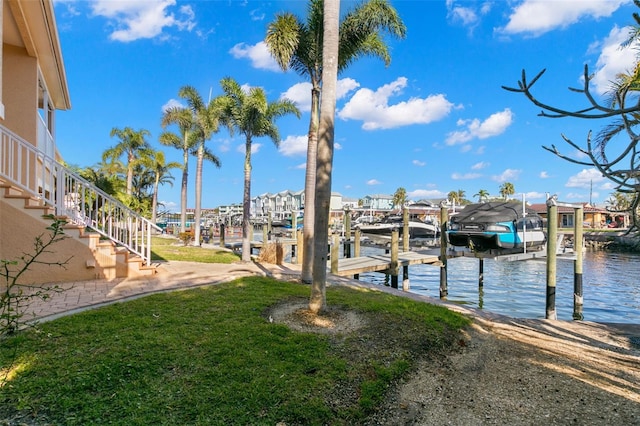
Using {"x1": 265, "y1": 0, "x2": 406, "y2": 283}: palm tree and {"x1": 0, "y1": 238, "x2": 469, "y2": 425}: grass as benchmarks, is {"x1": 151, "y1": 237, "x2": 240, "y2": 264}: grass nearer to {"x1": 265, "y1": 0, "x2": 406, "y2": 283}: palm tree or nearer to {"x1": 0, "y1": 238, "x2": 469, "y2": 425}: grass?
{"x1": 265, "y1": 0, "x2": 406, "y2": 283}: palm tree

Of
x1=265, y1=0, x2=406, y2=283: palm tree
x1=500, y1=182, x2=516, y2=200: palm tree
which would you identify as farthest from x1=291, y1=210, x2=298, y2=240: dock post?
x1=500, y1=182, x2=516, y2=200: palm tree

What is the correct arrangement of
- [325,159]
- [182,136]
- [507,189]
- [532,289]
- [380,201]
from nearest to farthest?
[325,159] < [532,289] < [182,136] < [507,189] < [380,201]

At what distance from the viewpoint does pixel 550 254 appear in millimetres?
8867

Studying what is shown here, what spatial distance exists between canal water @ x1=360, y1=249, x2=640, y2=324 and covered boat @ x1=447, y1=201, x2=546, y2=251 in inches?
58.6

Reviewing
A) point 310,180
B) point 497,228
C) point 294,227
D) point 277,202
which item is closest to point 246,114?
point 310,180

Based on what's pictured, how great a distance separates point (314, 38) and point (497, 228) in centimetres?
848

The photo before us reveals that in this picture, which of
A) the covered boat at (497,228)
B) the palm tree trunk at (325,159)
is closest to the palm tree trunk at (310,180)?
the palm tree trunk at (325,159)

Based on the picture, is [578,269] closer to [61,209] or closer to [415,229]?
[61,209]

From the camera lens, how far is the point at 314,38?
30.7 ft

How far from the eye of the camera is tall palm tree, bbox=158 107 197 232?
22781mm

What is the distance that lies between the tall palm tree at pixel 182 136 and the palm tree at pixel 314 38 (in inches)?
598

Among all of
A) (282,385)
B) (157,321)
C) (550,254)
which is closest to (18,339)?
(157,321)

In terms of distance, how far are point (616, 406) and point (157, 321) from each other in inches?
220

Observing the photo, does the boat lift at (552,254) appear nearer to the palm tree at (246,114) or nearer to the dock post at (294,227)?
the palm tree at (246,114)
